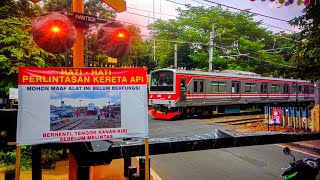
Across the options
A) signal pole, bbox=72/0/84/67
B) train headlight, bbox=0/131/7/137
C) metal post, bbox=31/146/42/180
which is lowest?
metal post, bbox=31/146/42/180

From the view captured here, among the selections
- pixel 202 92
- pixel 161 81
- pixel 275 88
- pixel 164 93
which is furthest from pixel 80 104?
pixel 275 88

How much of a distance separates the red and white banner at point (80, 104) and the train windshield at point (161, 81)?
14965 mm

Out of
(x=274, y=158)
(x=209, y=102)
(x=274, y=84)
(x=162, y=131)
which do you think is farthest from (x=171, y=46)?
(x=274, y=158)

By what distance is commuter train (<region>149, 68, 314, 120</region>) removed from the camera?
1873cm

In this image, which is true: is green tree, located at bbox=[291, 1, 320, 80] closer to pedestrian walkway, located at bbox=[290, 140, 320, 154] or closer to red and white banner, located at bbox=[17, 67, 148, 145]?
pedestrian walkway, located at bbox=[290, 140, 320, 154]

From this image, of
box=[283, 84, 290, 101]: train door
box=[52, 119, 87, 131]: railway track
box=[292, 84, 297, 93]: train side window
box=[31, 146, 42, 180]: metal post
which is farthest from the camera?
box=[292, 84, 297, 93]: train side window

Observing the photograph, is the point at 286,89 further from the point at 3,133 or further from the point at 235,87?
the point at 3,133

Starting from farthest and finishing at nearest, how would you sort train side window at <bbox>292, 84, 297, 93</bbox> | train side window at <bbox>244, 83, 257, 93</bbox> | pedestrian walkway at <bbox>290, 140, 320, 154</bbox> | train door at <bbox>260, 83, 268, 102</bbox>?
1. train side window at <bbox>292, 84, 297, 93</bbox>
2. train door at <bbox>260, 83, 268, 102</bbox>
3. train side window at <bbox>244, 83, 257, 93</bbox>
4. pedestrian walkway at <bbox>290, 140, 320, 154</bbox>

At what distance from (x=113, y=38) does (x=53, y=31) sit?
89 centimetres

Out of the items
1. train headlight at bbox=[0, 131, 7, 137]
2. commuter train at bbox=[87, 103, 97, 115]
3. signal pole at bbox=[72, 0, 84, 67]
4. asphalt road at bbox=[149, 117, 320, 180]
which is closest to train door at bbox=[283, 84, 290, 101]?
asphalt road at bbox=[149, 117, 320, 180]

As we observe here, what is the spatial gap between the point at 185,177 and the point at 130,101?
3626 mm

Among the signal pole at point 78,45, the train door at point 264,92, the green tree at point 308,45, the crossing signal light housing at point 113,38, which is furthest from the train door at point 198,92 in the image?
the signal pole at point 78,45

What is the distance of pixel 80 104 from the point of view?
→ 352 centimetres

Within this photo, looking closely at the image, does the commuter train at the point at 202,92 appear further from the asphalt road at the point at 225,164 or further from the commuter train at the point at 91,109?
the commuter train at the point at 91,109
